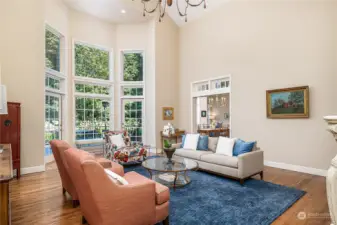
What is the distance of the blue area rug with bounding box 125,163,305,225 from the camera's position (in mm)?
2457

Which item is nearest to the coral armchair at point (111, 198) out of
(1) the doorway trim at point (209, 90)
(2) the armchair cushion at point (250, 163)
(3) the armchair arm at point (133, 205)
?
(3) the armchair arm at point (133, 205)

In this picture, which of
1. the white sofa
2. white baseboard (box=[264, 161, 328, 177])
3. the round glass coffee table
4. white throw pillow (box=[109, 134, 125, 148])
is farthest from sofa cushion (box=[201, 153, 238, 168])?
white throw pillow (box=[109, 134, 125, 148])

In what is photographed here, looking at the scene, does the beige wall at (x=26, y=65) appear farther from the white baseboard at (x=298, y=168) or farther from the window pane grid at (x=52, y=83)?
the white baseboard at (x=298, y=168)

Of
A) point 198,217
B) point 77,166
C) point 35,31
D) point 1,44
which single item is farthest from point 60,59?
point 198,217

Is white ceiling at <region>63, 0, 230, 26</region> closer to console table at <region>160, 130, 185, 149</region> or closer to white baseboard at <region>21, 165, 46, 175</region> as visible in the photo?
console table at <region>160, 130, 185, 149</region>

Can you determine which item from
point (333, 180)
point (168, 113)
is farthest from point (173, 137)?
point (333, 180)

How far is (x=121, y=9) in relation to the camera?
6.35 m

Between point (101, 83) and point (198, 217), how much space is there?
19.1 feet

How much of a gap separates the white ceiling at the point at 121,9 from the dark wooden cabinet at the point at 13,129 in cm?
384

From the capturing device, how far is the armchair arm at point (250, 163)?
361cm

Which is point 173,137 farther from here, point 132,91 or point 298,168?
point 298,168

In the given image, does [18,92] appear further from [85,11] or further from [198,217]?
[198,217]

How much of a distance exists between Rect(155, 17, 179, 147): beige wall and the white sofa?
9.71 ft

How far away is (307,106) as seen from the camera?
14.4 ft
